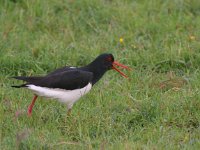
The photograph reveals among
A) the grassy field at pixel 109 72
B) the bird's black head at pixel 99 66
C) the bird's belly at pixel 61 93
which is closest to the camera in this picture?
the grassy field at pixel 109 72

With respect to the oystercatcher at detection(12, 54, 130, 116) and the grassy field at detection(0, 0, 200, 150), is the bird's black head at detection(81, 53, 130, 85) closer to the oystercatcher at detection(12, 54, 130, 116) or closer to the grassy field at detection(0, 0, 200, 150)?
the oystercatcher at detection(12, 54, 130, 116)

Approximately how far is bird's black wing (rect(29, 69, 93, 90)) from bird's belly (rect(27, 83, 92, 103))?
0.04m

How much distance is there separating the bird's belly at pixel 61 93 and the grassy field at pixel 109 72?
0.16 meters

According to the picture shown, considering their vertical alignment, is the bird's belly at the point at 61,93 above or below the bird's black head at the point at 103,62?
below

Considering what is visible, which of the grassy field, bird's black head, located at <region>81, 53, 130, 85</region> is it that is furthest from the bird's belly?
bird's black head, located at <region>81, 53, 130, 85</region>

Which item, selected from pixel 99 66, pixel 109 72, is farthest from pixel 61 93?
pixel 109 72

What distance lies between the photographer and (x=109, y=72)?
831cm

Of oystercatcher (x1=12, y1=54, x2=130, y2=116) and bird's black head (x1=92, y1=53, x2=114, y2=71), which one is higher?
bird's black head (x1=92, y1=53, x2=114, y2=71)

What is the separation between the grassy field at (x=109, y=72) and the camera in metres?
6.32

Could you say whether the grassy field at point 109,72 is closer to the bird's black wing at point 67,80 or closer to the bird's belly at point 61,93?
the bird's belly at point 61,93

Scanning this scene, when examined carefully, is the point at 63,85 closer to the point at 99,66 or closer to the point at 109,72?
the point at 99,66

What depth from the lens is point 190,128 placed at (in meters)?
6.56

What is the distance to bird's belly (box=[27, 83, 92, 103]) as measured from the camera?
675 centimetres

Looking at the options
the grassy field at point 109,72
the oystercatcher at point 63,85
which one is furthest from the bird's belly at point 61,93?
the grassy field at point 109,72
